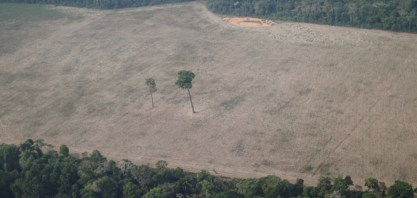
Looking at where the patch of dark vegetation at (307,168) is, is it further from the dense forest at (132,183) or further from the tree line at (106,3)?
the tree line at (106,3)

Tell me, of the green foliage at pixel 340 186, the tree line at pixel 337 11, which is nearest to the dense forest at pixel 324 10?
the tree line at pixel 337 11

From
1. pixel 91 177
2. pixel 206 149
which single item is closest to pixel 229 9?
pixel 206 149

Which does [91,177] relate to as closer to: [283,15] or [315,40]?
[315,40]

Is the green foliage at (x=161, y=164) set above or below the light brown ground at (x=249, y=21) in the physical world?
below

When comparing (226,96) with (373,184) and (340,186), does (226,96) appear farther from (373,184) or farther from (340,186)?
(373,184)

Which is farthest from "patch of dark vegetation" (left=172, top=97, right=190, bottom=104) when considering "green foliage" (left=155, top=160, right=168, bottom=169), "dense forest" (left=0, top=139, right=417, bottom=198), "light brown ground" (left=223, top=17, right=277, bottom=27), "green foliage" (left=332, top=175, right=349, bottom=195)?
"light brown ground" (left=223, top=17, right=277, bottom=27)
